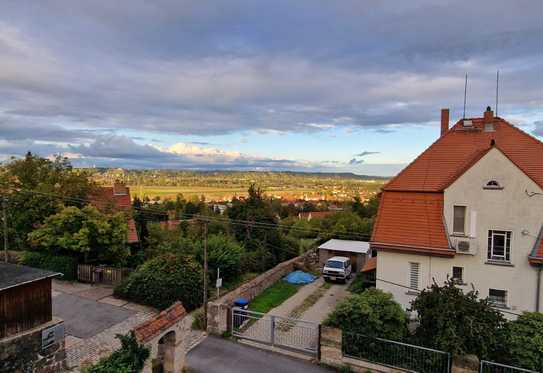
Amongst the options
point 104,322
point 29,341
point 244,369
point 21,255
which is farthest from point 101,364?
point 21,255

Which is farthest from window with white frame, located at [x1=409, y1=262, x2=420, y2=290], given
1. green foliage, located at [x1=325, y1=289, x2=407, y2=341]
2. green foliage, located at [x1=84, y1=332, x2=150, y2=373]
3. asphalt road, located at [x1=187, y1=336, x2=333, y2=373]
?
green foliage, located at [x1=84, y1=332, x2=150, y2=373]

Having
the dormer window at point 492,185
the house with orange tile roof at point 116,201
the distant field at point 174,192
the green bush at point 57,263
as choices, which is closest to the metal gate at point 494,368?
the dormer window at point 492,185

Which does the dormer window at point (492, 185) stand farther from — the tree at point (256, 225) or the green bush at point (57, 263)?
the green bush at point (57, 263)

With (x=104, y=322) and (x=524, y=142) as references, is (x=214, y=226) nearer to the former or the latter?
(x=104, y=322)

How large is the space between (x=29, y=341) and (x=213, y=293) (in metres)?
10.2

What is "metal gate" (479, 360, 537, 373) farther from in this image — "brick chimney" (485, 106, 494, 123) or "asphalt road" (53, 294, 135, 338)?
"asphalt road" (53, 294, 135, 338)

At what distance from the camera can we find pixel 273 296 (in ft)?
69.8

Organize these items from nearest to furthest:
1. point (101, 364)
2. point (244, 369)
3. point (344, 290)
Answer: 1. point (101, 364)
2. point (244, 369)
3. point (344, 290)

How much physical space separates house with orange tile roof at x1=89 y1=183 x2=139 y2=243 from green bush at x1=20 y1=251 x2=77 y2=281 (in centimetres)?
333

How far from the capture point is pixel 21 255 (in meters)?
22.0

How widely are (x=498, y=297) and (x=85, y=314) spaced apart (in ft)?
60.7

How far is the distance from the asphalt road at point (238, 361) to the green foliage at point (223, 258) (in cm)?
707

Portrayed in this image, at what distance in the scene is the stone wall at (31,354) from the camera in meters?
9.80

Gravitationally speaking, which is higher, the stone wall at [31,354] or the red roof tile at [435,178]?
the red roof tile at [435,178]
